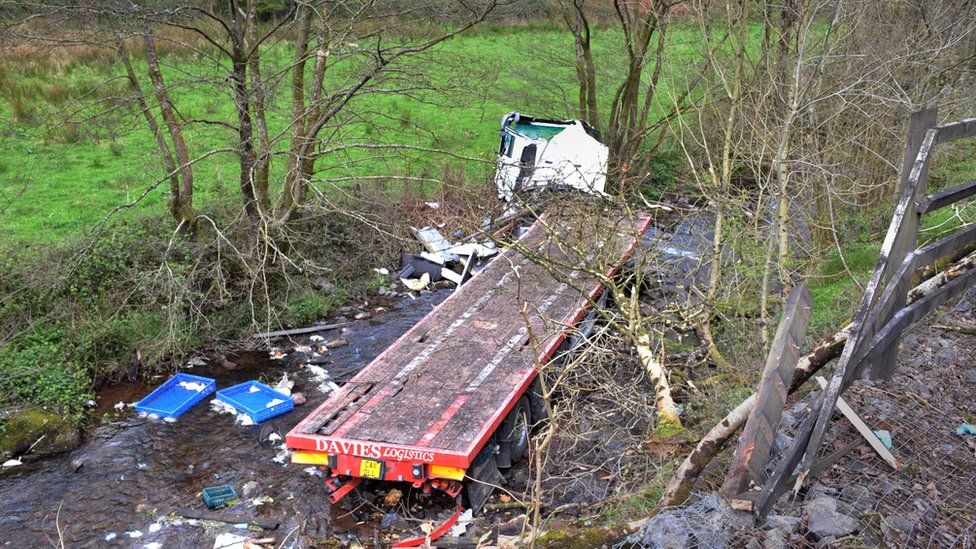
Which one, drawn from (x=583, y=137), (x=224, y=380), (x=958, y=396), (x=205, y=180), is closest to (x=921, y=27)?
(x=583, y=137)

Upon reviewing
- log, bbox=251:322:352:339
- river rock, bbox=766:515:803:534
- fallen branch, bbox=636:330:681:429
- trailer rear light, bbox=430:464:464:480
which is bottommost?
log, bbox=251:322:352:339

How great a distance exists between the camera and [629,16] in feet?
47.4

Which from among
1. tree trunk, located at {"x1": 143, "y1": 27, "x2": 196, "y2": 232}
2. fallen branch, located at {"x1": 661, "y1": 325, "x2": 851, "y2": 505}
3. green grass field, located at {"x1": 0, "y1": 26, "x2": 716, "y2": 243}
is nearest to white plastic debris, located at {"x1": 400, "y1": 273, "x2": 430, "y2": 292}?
green grass field, located at {"x1": 0, "y1": 26, "x2": 716, "y2": 243}

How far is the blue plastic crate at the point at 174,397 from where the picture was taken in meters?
8.41

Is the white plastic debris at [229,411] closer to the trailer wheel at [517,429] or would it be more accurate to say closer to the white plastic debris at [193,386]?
the white plastic debris at [193,386]

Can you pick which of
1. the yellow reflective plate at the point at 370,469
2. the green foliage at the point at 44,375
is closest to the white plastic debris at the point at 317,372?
the green foliage at the point at 44,375

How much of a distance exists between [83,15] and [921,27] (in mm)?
11206

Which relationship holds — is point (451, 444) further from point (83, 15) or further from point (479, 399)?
point (83, 15)

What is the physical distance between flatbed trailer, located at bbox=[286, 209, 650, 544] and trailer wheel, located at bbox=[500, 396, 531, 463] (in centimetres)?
2

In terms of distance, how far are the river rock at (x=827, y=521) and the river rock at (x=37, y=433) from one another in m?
7.46

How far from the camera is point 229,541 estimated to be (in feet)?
20.3

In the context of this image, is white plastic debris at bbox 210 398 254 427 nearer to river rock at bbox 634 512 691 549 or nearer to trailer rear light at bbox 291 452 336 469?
trailer rear light at bbox 291 452 336 469

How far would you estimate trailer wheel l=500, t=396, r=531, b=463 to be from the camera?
7.17 meters

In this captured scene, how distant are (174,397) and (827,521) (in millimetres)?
7551
